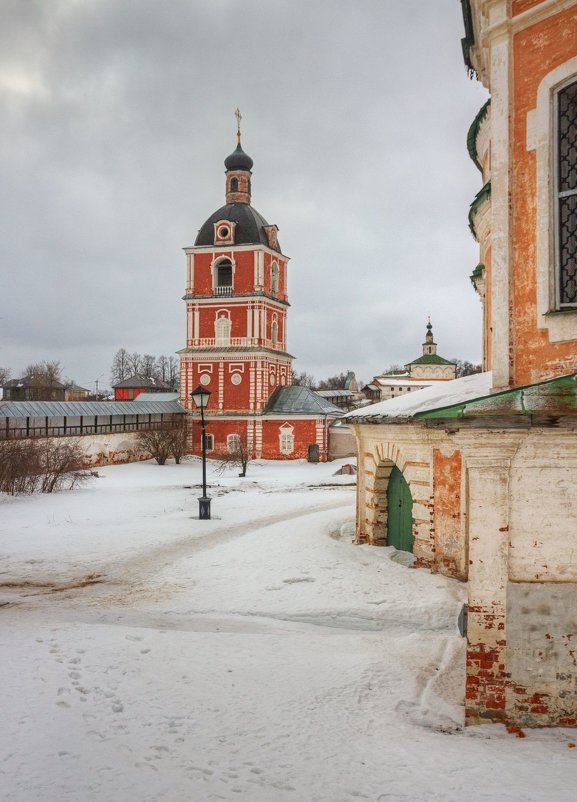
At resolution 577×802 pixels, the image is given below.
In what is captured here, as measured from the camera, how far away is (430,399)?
34.4 ft

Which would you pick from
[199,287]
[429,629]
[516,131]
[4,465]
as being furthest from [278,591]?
[199,287]

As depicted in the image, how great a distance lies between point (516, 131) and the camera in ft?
19.1

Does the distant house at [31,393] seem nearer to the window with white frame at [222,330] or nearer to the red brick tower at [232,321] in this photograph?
the red brick tower at [232,321]

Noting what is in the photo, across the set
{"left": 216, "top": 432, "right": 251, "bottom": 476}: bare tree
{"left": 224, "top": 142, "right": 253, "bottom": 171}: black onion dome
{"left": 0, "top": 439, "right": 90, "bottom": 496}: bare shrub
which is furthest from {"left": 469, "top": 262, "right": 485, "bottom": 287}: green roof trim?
{"left": 224, "top": 142, "right": 253, "bottom": 171}: black onion dome

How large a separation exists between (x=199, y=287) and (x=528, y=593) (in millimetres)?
32502

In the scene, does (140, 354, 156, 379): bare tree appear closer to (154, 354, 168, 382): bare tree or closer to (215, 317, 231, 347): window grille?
(154, 354, 168, 382): bare tree

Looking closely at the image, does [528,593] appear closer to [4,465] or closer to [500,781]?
[500,781]

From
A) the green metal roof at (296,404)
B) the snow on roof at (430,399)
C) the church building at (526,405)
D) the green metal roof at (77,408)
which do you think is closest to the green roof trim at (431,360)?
the green metal roof at (296,404)

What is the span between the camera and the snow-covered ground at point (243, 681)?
14.0ft

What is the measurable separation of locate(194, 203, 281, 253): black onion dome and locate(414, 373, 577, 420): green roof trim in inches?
1216

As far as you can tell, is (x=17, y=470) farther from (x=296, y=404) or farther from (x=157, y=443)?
(x=296, y=404)

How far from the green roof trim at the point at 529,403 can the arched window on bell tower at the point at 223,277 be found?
30977mm

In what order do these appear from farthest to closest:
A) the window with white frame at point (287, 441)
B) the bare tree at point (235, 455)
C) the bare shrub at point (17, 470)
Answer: the window with white frame at point (287, 441) → the bare tree at point (235, 455) → the bare shrub at point (17, 470)

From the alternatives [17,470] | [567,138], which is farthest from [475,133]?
[17,470]
